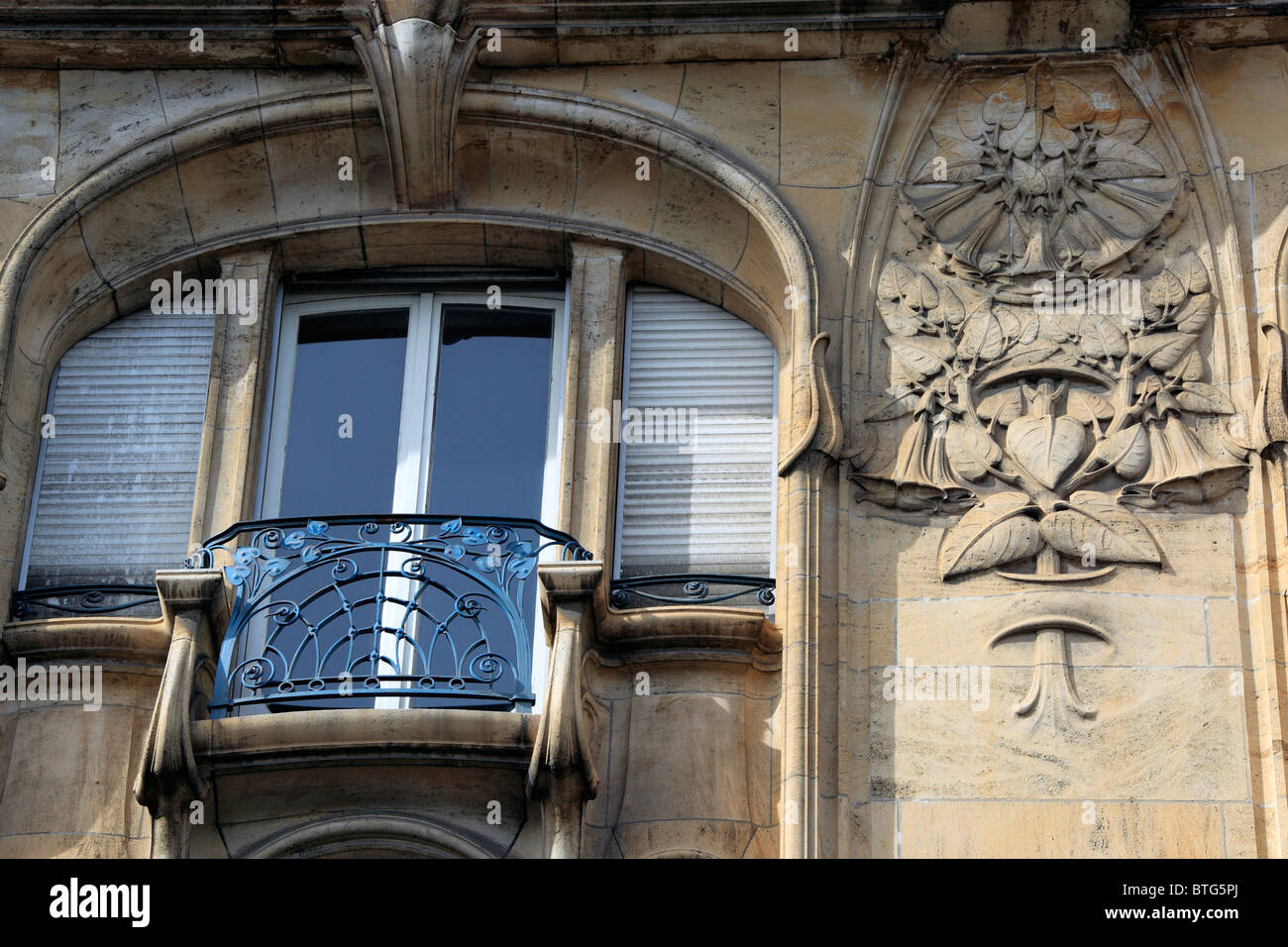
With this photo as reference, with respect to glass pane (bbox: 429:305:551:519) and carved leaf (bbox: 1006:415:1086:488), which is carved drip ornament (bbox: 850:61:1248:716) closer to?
carved leaf (bbox: 1006:415:1086:488)

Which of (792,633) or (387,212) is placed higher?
(387,212)

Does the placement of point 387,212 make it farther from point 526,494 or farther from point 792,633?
point 792,633

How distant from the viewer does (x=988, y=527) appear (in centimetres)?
1137

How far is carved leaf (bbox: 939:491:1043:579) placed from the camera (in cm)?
1130

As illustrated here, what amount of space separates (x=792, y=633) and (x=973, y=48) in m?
3.23

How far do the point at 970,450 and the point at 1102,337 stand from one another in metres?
0.83

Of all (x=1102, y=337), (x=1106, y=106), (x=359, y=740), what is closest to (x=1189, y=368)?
(x=1102, y=337)

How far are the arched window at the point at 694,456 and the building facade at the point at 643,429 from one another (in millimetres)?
23

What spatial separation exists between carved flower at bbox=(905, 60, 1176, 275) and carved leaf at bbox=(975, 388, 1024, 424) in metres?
0.67

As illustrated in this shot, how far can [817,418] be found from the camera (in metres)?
11.6

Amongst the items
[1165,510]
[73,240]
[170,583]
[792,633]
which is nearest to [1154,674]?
[1165,510]

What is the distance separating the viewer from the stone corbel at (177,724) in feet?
35.0

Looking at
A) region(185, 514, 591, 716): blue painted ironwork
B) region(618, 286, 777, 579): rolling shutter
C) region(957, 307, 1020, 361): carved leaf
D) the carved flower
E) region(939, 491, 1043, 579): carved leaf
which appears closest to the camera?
region(185, 514, 591, 716): blue painted ironwork

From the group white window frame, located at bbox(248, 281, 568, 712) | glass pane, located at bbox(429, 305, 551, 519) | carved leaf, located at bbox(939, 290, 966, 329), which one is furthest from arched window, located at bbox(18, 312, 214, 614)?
carved leaf, located at bbox(939, 290, 966, 329)
